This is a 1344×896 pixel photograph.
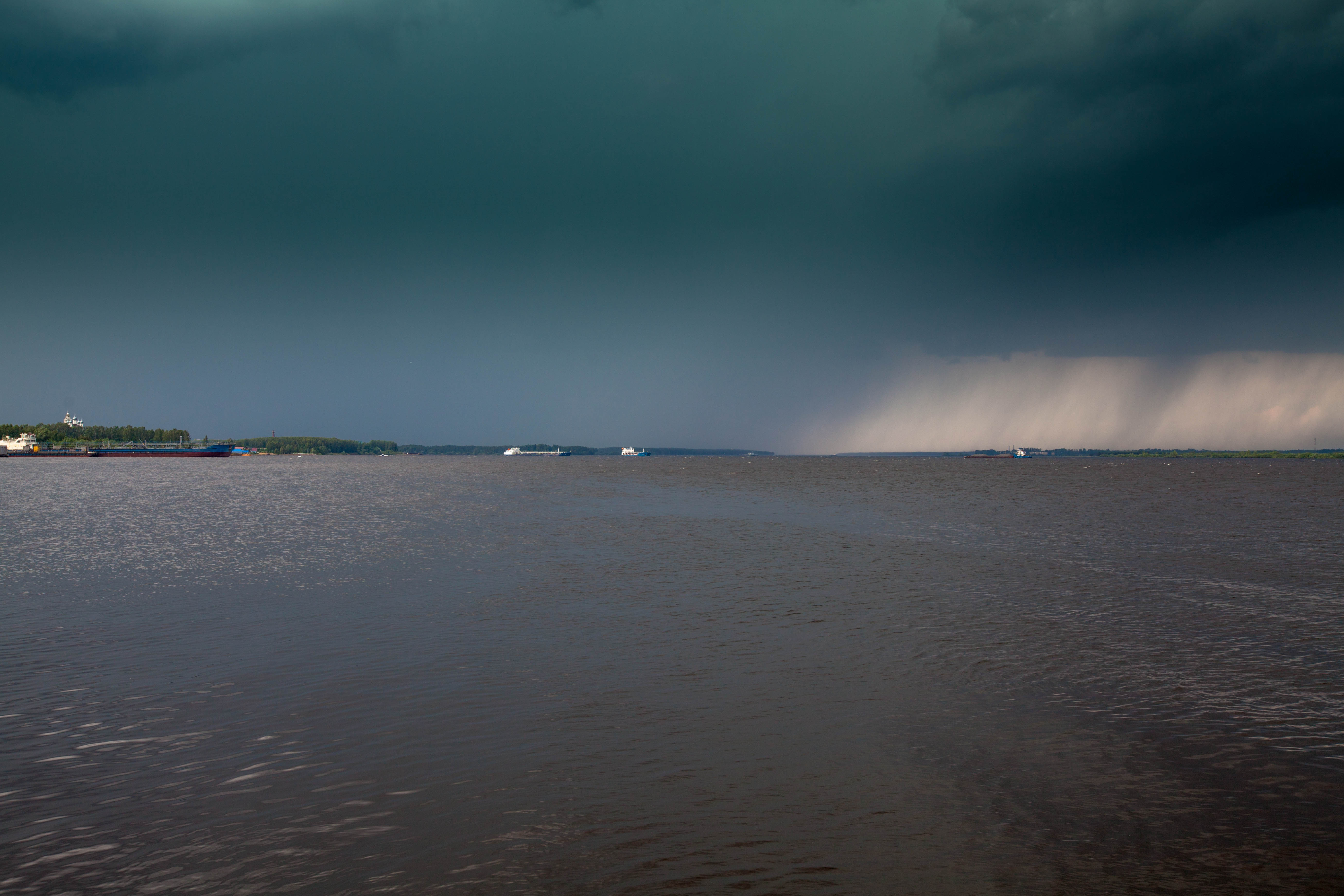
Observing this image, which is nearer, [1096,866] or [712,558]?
[1096,866]

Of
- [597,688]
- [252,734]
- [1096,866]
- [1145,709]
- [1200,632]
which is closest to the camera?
[1096,866]

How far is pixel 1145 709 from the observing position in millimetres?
12008

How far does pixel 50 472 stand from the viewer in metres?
131

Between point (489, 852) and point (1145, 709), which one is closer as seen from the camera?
point (489, 852)

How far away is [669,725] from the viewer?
1115cm

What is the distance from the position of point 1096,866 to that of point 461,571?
72.7ft

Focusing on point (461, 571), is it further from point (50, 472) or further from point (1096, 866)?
point (50, 472)

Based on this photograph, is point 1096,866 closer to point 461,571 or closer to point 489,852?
point 489,852

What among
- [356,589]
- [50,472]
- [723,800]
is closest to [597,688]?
[723,800]

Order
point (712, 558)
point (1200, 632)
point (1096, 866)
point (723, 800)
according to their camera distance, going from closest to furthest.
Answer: point (1096, 866) < point (723, 800) < point (1200, 632) < point (712, 558)

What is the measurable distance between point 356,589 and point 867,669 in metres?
15.3

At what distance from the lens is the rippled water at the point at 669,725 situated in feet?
24.1

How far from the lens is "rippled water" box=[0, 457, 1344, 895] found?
7.35 meters

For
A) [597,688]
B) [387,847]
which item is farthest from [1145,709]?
[387,847]
